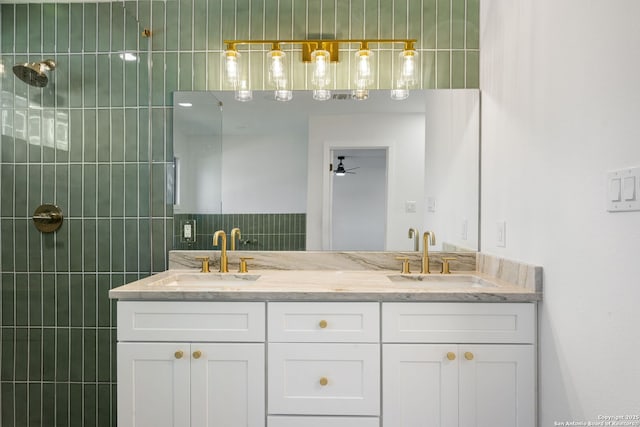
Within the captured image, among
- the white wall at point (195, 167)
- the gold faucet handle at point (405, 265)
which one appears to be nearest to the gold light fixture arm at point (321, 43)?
the white wall at point (195, 167)

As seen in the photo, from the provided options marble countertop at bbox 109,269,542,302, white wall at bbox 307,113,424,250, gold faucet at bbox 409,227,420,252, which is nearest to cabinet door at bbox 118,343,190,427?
marble countertop at bbox 109,269,542,302

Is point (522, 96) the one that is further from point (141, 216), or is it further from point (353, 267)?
point (141, 216)

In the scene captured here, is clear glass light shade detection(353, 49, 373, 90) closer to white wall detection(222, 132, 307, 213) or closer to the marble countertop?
white wall detection(222, 132, 307, 213)

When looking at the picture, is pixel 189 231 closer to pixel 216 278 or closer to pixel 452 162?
pixel 216 278

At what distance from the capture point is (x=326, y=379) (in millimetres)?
1539

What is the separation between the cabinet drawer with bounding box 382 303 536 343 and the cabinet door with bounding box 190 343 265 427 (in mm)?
502

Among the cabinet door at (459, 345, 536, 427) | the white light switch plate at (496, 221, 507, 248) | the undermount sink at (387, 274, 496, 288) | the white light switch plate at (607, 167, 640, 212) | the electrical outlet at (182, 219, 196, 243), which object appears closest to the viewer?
the white light switch plate at (607, 167, 640, 212)

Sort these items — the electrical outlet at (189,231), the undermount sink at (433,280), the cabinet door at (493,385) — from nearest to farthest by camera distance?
1. the cabinet door at (493,385)
2. the undermount sink at (433,280)
3. the electrical outlet at (189,231)

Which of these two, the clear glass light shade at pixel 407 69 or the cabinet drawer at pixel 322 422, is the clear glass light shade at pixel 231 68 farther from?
the cabinet drawer at pixel 322 422

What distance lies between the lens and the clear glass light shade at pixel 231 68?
6.83 ft

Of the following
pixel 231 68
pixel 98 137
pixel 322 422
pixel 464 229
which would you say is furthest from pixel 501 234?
pixel 98 137

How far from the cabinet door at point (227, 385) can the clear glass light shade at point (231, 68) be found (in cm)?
129

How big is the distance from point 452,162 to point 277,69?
100cm

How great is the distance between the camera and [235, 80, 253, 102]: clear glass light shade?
213cm
